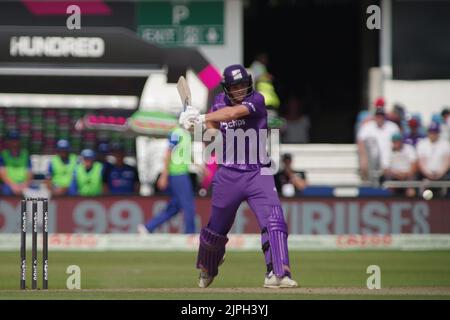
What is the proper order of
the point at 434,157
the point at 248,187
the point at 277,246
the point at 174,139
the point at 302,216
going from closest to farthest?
1. the point at 277,246
2. the point at 248,187
3. the point at 174,139
4. the point at 302,216
5. the point at 434,157

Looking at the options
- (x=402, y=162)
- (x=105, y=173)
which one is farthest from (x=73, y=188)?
(x=402, y=162)

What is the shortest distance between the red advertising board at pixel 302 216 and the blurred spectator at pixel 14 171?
0.90 meters

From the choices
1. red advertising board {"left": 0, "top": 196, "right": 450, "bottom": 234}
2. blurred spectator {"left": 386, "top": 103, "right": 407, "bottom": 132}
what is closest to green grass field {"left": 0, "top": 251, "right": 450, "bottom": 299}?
red advertising board {"left": 0, "top": 196, "right": 450, "bottom": 234}

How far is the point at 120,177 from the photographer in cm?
1886

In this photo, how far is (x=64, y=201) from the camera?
711 inches

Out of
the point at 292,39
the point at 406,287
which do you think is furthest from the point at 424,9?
the point at 406,287

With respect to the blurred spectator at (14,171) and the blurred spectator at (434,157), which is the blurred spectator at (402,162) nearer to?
the blurred spectator at (434,157)

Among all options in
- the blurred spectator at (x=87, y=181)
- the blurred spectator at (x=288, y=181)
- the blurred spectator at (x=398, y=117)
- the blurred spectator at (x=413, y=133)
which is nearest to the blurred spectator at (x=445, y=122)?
the blurred spectator at (x=413, y=133)

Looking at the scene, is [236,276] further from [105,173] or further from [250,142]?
[105,173]

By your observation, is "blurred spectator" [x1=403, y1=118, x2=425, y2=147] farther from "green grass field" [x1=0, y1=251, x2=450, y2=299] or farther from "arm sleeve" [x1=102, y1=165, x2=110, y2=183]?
"arm sleeve" [x1=102, y1=165, x2=110, y2=183]

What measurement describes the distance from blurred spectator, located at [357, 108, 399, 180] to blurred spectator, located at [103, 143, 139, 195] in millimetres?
3562

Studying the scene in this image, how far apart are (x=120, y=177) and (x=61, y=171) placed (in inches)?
35.3

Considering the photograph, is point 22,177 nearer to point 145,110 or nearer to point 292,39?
point 145,110

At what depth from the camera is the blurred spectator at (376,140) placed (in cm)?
1972
